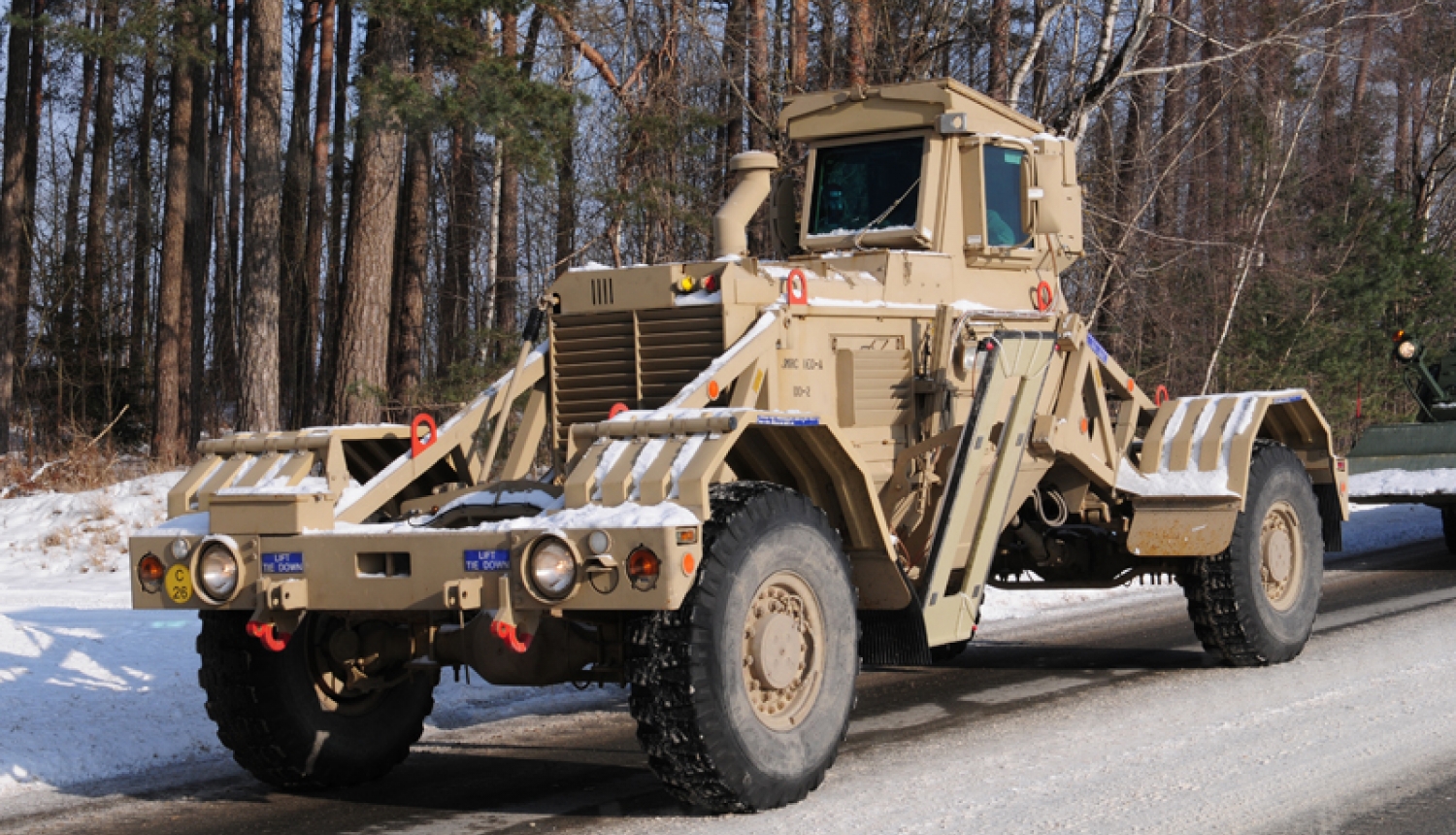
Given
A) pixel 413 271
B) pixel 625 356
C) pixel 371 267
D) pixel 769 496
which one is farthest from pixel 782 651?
pixel 413 271

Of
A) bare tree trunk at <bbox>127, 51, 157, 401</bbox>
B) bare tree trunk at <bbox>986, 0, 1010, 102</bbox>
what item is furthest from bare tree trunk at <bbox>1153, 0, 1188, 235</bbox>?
bare tree trunk at <bbox>127, 51, 157, 401</bbox>

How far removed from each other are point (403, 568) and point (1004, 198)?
424 centimetres

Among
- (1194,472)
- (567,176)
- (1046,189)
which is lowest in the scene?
(1194,472)

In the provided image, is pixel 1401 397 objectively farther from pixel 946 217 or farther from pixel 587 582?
pixel 587 582

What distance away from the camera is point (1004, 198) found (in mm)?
8875

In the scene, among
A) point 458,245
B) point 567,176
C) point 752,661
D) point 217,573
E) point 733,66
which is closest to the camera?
point 752,661

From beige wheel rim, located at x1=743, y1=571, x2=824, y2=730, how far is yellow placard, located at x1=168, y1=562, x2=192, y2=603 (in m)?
2.21

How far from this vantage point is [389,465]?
23.5 ft

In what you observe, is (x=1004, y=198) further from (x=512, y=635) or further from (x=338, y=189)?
(x=338, y=189)

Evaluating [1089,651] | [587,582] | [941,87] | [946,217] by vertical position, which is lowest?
[1089,651]

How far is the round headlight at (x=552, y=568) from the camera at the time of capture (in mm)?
5711

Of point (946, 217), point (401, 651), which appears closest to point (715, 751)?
point (401, 651)

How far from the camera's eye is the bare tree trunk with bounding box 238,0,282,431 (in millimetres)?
17750

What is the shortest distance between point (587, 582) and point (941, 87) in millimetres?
4055
